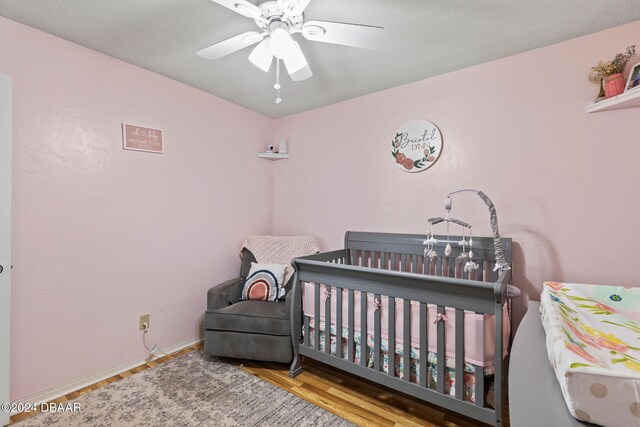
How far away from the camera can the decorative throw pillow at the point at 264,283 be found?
2.50m

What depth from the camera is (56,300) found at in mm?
1829

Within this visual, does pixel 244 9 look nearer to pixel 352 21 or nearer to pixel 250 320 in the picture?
pixel 352 21

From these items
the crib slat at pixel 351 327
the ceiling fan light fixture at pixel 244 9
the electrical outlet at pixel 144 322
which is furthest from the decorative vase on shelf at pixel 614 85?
the electrical outlet at pixel 144 322

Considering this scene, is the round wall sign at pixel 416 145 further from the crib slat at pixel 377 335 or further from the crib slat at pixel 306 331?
the crib slat at pixel 306 331

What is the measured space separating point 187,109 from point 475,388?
112 inches

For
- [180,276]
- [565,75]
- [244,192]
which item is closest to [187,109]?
[244,192]

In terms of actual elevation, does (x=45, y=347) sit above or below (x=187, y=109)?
below

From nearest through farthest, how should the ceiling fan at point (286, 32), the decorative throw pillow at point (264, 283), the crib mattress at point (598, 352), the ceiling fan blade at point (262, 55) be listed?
the crib mattress at point (598, 352) → the ceiling fan at point (286, 32) → the ceiling fan blade at point (262, 55) → the decorative throw pillow at point (264, 283)

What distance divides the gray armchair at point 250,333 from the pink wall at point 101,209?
1.70 ft

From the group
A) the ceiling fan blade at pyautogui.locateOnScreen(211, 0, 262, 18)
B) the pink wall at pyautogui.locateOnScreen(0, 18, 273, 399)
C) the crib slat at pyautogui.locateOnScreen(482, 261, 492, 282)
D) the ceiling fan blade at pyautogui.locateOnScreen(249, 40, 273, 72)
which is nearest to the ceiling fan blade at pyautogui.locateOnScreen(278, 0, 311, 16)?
the ceiling fan blade at pyautogui.locateOnScreen(211, 0, 262, 18)

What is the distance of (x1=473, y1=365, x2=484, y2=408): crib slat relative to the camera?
1374 millimetres

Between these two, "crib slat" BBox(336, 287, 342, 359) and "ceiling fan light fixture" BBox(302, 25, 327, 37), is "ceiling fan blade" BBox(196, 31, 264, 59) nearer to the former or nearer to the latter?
"ceiling fan light fixture" BBox(302, 25, 327, 37)

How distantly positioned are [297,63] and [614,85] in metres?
1.81

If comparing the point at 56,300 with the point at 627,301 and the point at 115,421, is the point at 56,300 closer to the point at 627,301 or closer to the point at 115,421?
the point at 115,421
